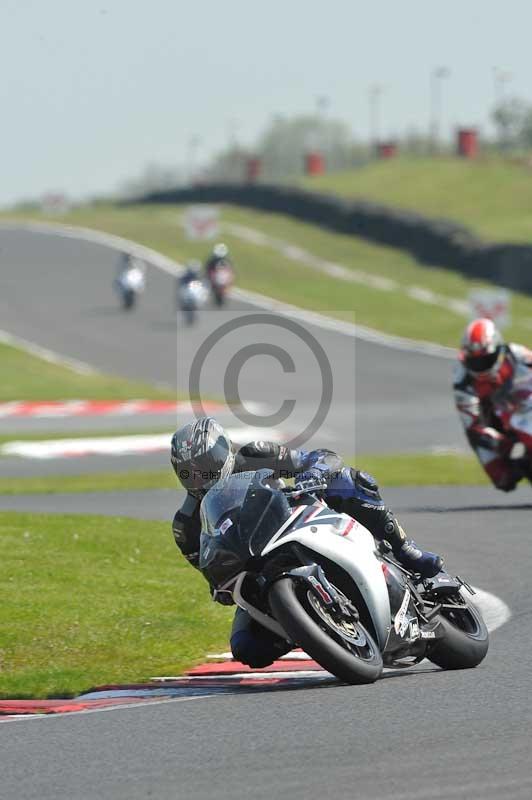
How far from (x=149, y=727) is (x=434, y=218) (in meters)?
44.9

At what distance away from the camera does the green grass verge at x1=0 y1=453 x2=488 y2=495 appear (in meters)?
18.1

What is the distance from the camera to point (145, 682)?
25.5 ft

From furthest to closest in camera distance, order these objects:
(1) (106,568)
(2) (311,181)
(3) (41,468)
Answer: (2) (311,181), (3) (41,468), (1) (106,568)

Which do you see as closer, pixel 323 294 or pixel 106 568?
pixel 106 568

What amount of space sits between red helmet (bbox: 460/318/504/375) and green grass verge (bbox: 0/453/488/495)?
12.3ft

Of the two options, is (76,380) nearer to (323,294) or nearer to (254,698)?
(323,294)

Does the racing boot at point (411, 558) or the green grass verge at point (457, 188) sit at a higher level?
the racing boot at point (411, 558)

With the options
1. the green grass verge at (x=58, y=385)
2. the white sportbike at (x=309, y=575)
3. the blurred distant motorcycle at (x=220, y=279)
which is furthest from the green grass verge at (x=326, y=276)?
the white sportbike at (x=309, y=575)

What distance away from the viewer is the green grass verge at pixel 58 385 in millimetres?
30500

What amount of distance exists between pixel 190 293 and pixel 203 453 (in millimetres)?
33192

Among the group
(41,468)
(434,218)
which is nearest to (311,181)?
(434,218)

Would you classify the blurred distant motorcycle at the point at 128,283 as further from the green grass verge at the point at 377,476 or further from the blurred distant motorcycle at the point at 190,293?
the green grass verge at the point at 377,476

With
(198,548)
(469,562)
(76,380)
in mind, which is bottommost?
(76,380)

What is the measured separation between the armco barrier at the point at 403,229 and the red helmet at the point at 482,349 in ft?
101
